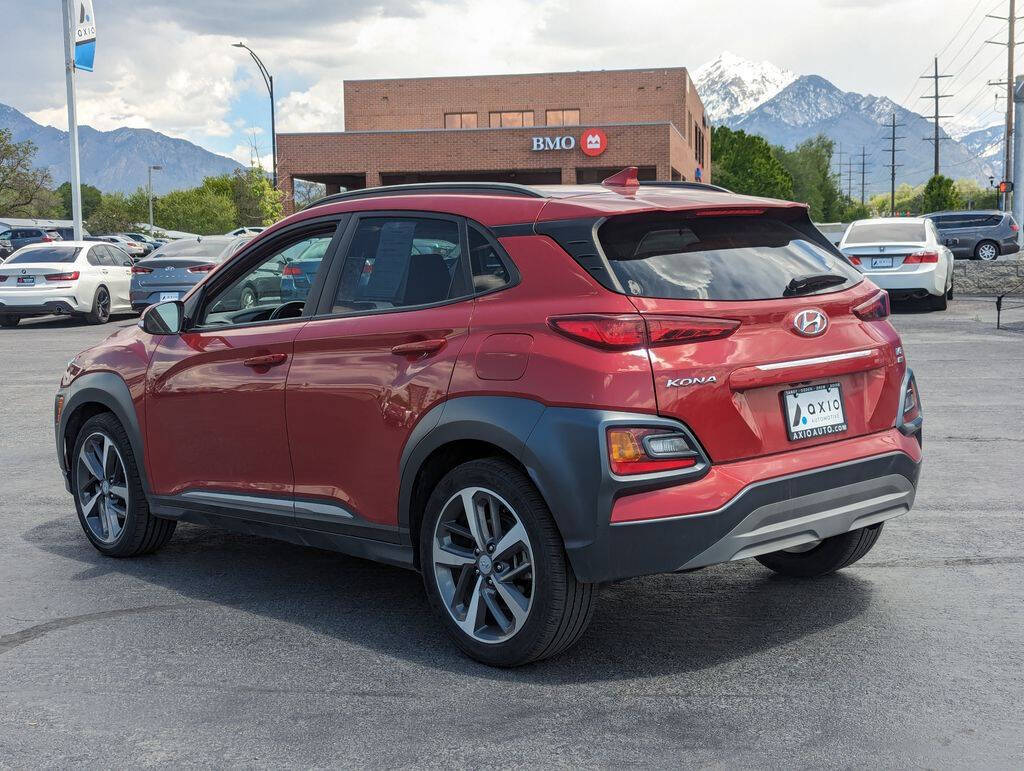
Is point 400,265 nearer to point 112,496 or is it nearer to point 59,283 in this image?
point 112,496

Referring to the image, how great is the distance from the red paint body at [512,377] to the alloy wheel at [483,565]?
290mm

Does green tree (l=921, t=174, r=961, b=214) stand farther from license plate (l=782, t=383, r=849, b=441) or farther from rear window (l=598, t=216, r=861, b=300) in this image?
license plate (l=782, t=383, r=849, b=441)

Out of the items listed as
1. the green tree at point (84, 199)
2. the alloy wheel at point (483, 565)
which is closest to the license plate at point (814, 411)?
the alloy wheel at point (483, 565)

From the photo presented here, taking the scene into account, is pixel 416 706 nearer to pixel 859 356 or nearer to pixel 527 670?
pixel 527 670

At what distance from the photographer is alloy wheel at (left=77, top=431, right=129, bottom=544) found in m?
6.30

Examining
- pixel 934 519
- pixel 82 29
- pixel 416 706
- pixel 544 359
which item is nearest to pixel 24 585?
pixel 416 706

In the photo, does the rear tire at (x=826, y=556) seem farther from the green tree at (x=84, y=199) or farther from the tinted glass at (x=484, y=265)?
the green tree at (x=84, y=199)

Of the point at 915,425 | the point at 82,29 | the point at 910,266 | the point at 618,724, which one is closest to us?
the point at 618,724

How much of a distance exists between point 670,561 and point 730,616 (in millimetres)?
1038

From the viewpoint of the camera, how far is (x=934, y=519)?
6.69 metres

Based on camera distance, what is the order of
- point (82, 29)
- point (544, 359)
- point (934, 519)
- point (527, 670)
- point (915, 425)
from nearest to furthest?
point (544, 359), point (527, 670), point (915, 425), point (934, 519), point (82, 29)

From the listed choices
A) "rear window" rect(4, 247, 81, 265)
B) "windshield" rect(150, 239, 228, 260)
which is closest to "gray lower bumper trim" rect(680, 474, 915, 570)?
"windshield" rect(150, 239, 228, 260)

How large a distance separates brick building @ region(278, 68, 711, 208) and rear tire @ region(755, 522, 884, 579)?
1864 inches

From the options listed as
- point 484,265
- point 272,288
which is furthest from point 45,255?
point 484,265
